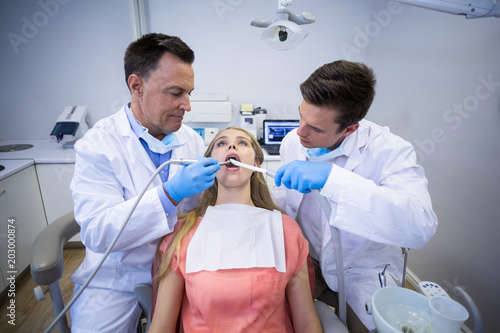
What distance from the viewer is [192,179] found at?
0.97m

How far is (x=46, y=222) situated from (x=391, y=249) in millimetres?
2538

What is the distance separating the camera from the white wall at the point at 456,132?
1401 mm

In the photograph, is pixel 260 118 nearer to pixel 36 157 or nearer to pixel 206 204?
pixel 206 204

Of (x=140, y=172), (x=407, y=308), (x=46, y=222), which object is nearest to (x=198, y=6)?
(x=140, y=172)

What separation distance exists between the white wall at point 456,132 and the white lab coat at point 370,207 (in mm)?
585

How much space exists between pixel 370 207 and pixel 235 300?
57 centimetres

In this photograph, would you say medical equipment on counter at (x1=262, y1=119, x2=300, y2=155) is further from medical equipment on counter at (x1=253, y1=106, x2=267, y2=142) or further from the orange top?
the orange top

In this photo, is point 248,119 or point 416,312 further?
point 248,119

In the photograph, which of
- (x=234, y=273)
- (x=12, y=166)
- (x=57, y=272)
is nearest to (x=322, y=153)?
(x=234, y=273)

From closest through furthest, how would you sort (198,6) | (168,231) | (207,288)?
1. (207,288)
2. (168,231)
3. (198,6)

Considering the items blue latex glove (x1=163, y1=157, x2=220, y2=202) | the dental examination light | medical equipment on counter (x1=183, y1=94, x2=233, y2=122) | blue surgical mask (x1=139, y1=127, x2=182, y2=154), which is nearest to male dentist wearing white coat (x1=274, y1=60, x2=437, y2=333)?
the dental examination light

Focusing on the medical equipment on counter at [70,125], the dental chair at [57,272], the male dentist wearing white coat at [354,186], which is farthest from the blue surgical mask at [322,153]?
the medical equipment on counter at [70,125]

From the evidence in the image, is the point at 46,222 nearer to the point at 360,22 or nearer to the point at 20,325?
the point at 20,325

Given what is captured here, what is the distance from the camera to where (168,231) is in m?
1.03
